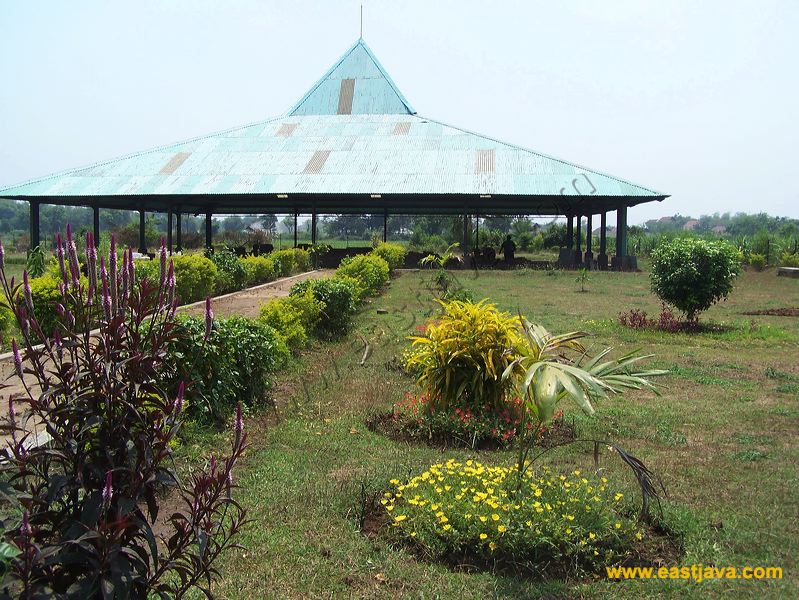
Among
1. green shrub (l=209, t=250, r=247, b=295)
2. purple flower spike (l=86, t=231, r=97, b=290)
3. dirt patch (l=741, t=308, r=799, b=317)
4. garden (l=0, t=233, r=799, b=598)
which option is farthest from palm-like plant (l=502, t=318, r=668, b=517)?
dirt patch (l=741, t=308, r=799, b=317)

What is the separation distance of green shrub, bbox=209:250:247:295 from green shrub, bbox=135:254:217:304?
96 cm

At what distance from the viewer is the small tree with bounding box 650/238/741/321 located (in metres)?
11.6

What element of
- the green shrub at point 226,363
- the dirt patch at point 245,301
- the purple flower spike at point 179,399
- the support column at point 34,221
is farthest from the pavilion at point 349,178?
the purple flower spike at point 179,399

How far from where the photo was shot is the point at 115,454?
2061mm

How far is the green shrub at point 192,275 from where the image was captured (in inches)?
488

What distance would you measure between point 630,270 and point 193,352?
22140mm

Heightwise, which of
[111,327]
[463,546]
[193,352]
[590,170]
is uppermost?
[590,170]

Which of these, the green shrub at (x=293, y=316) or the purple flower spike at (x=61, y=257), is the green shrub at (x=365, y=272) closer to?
the green shrub at (x=293, y=316)

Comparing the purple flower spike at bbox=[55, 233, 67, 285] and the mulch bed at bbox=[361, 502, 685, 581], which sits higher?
the purple flower spike at bbox=[55, 233, 67, 285]

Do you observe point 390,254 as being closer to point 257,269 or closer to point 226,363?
point 257,269

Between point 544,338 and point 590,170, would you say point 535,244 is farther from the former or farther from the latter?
point 544,338

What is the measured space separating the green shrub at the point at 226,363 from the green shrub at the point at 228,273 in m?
8.70

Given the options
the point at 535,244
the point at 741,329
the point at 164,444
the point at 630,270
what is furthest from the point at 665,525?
the point at 535,244

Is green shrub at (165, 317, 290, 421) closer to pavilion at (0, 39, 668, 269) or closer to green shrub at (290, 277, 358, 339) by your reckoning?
green shrub at (290, 277, 358, 339)
